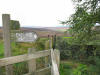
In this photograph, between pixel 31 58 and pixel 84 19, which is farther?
pixel 84 19

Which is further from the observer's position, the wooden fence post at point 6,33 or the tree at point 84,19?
the tree at point 84,19

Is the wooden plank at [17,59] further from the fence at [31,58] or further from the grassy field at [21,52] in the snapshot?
the grassy field at [21,52]

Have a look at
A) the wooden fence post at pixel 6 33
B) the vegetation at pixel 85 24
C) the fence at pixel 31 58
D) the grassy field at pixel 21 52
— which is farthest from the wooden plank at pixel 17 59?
the vegetation at pixel 85 24

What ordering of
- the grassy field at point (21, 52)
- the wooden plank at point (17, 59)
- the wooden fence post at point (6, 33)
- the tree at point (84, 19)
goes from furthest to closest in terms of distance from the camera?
the tree at point (84, 19) < the grassy field at point (21, 52) < the wooden fence post at point (6, 33) < the wooden plank at point (17, 59)

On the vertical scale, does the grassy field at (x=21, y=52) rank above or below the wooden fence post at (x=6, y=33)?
below

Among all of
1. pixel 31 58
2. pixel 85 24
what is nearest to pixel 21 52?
pixel 31 58

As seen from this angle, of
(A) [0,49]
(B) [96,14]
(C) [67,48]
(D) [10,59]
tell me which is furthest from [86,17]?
(A) [0,49]

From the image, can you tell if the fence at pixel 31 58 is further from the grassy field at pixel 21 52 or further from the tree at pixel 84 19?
the tree at pixel 84 19

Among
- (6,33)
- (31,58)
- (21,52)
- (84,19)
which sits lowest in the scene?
(21,52)

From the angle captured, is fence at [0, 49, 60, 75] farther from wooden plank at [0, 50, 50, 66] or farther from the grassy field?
the grassy field

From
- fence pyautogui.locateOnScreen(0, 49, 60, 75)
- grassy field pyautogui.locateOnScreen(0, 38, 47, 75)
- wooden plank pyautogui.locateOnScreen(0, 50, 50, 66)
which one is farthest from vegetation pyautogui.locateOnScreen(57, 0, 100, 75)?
wooden plank pyautogui.locateOnScreen(0, 50, 50, 66)

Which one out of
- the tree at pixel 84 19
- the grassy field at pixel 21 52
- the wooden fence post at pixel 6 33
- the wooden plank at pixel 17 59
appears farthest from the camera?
the tree at pixel 84 19

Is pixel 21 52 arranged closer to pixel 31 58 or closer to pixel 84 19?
pixel 31 58

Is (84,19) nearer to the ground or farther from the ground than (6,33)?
farther from the ground
